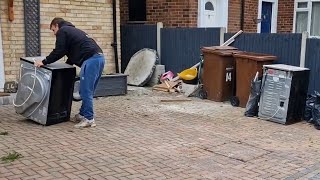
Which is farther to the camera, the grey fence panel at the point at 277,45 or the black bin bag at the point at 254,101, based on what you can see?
the grey fence panel at the point at 277,45

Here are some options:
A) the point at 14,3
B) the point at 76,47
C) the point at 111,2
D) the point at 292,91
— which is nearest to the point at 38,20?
the point at 14,3

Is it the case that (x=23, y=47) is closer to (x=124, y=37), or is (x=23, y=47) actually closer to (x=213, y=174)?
(x=124, y=37)

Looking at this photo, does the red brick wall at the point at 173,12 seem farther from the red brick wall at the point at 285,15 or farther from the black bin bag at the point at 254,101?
the red brick wall at the point at 285,15

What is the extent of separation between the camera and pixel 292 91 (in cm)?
705

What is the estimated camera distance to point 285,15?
15.1m

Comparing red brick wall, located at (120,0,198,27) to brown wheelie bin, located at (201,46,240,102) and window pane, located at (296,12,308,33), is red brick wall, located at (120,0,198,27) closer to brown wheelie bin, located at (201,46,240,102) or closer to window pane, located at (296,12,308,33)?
brown wheelie bin, located at (201,46,240,102)

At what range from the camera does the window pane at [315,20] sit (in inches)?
579

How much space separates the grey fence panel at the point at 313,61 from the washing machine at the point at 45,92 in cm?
474

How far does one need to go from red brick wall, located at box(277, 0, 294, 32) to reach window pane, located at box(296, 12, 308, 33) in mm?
344

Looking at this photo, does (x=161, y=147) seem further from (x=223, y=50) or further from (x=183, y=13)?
(x=183, y=13)

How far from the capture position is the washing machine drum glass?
6.16m

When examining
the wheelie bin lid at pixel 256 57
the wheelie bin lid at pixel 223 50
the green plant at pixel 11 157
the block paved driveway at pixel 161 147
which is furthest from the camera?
the wheelie bin lid at pixel 223 50

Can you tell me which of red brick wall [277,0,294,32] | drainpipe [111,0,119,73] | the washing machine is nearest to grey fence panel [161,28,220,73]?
drainpipe [111,0,119,73]

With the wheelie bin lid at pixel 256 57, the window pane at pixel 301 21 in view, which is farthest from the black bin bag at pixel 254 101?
the window pane at pixel 301 21
